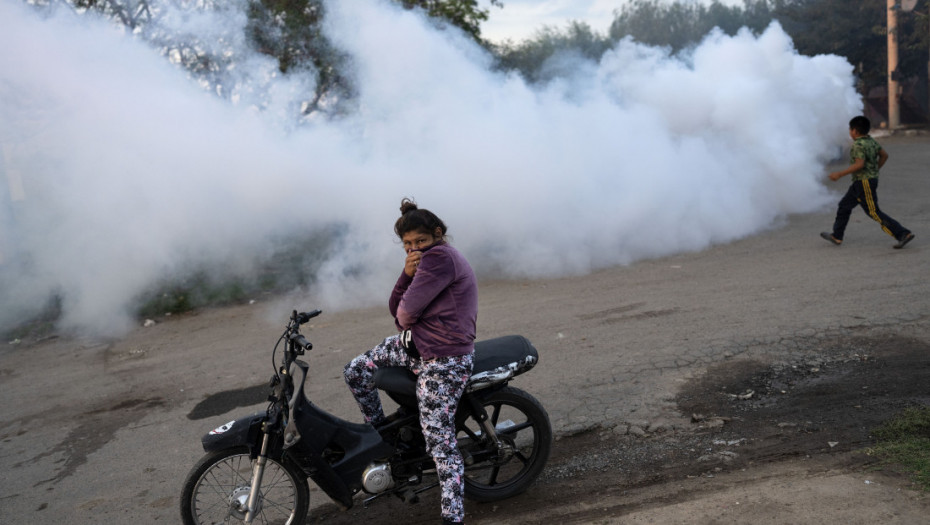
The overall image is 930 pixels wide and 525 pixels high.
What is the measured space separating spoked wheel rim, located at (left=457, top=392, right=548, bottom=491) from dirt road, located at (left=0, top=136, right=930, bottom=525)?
→ 0.17m

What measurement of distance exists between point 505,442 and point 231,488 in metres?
1.45

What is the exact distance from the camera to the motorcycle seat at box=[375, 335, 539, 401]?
148 inches

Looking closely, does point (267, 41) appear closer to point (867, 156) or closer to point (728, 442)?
point (867, 156)

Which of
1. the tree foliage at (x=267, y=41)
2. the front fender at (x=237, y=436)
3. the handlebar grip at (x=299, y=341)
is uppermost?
the tree foliage at (x=267, y=41)

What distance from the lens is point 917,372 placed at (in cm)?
515

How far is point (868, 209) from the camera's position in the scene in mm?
8984

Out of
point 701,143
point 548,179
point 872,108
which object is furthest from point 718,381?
point 872,108

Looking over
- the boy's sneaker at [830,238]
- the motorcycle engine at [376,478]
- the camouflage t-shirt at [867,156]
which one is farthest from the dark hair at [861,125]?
the motorcycle engine at [376,478]

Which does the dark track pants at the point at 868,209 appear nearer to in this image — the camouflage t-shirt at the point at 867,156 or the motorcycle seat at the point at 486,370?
the camouflage t-shirt at the point at 867,156

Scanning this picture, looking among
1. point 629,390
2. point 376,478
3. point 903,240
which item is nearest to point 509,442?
point 376,478

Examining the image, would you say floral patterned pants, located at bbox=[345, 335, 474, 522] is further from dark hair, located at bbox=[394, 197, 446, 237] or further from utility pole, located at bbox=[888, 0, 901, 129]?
utility pole, located at bbox=[888, 0, 901, 129]

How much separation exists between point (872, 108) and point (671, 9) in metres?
12.2

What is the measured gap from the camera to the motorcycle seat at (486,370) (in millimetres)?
3768

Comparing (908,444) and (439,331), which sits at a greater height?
(439,331)
